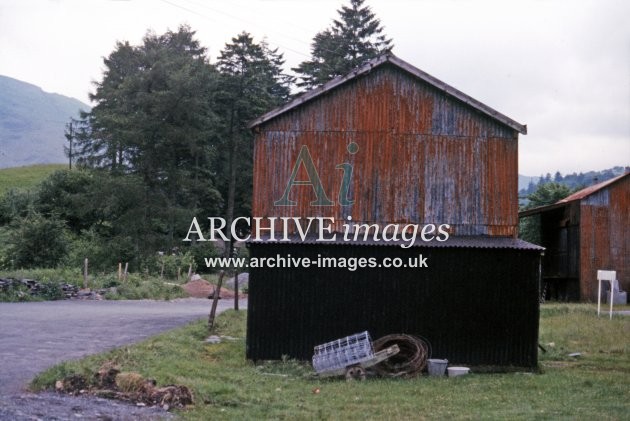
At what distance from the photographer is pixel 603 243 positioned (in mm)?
35344

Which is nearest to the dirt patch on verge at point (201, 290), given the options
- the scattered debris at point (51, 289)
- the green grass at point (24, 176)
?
the scattered debris at point (51, 289)

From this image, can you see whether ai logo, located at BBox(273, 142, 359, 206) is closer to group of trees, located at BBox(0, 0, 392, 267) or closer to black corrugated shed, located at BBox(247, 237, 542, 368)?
black corrugated shed, located at BBox(247, 237, 542, 368)

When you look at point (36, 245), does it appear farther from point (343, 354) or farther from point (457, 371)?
point (457, 371)

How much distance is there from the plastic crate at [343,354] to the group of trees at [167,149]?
27.5 meters

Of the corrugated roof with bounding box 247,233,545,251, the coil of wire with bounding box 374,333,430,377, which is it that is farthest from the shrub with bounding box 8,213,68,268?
the coil of wire with bounding box 374,333,430,377

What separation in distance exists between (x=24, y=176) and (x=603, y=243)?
6973 centimetres

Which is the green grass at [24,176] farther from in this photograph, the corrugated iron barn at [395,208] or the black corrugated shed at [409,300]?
the black corrugated shed at [409,300]

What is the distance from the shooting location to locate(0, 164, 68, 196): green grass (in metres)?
76.9

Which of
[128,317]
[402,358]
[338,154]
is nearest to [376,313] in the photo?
[402,358]

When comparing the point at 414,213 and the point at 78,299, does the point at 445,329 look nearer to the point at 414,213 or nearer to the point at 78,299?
the point at 414,213

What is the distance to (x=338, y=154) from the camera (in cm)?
1828

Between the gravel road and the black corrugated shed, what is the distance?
12.8ft

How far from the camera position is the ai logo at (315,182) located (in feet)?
59.6

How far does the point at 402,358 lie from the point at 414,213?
148 inches
